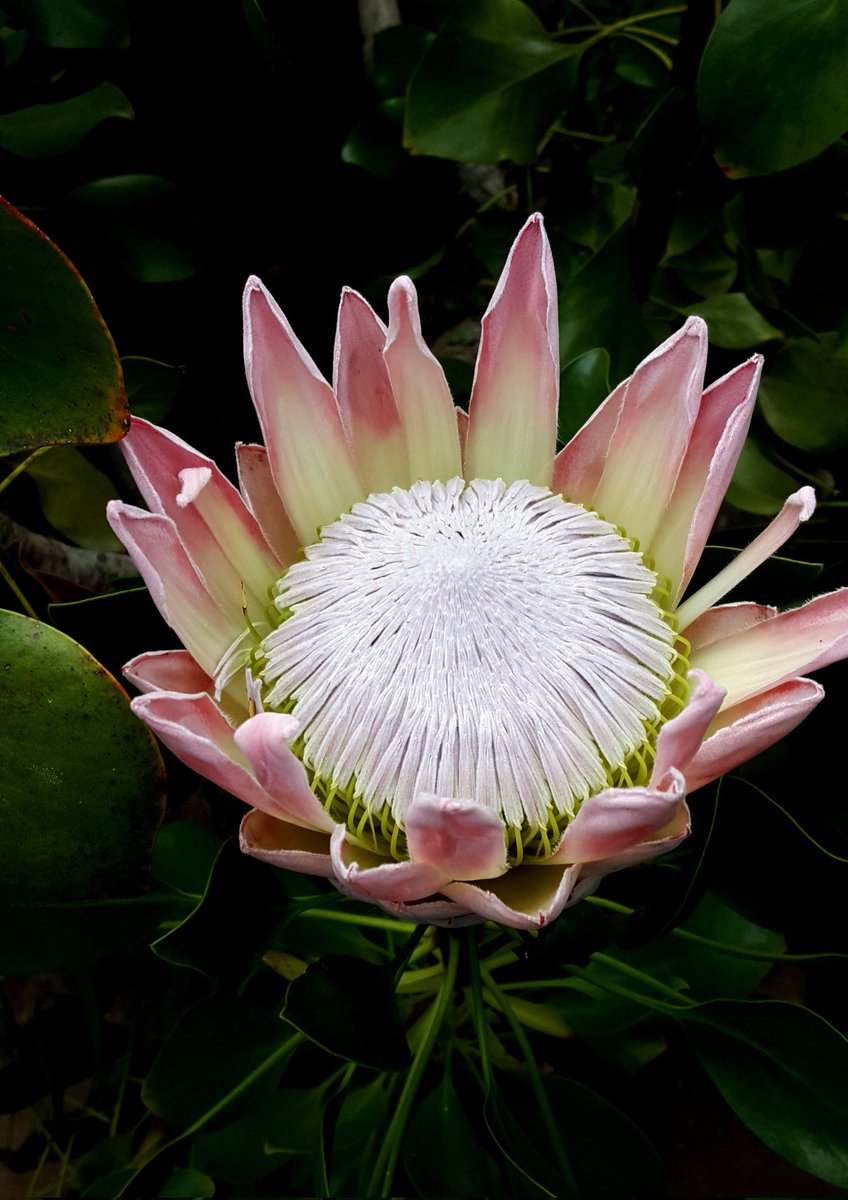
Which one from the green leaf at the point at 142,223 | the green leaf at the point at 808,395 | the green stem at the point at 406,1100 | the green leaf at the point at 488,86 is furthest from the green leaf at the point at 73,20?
the green stem at the point at 406,1100

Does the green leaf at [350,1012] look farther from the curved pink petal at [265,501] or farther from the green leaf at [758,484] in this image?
the green leaf at [758,484]

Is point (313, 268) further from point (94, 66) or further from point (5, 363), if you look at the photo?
point (5, 363)

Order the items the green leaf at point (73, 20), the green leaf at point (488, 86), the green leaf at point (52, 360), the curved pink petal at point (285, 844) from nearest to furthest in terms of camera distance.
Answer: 1. the curved pink petal at point (285, 844)
2. the green leaf at point (52, 360)
3. the green leaf at point (73, 20)
4. the green leaf at point (488, 86)

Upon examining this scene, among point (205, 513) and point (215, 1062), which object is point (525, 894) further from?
point (215, 1062)

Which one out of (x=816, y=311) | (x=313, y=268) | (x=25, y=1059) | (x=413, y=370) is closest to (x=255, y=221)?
(x=313, y=268)

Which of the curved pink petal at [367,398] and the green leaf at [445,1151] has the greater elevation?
the curved pink petal at [367,398]

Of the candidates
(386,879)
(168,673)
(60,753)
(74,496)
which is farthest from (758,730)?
(74,496)
